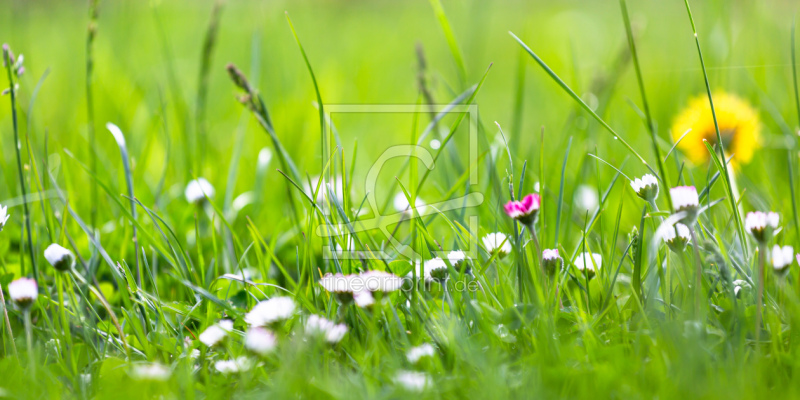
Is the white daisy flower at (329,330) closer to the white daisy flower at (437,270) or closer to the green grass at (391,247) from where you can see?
the green grass at (391,247)

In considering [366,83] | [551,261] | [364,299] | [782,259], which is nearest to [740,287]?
[782,259]

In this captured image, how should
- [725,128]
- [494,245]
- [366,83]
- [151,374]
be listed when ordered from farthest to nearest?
[366,83] < [725,128] < [494,245] < [151,374]

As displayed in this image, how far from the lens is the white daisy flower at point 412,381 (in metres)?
0.65

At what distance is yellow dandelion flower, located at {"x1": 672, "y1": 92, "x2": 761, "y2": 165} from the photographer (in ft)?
4.79

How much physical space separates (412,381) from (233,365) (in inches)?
9.3

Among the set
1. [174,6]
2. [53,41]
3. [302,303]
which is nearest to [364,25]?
[174,6]

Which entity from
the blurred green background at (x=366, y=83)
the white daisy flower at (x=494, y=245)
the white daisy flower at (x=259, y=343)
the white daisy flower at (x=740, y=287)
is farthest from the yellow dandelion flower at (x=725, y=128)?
the white daisy flower at (x=259, y=343)

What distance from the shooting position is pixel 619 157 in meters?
1.51

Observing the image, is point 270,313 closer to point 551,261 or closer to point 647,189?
point 551,261

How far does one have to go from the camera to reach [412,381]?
0.66 meters

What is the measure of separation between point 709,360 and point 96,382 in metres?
0.76

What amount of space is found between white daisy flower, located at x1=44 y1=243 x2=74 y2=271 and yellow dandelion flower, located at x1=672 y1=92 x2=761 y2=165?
1377 millimetres

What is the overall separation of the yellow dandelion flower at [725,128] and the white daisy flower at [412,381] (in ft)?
3.66

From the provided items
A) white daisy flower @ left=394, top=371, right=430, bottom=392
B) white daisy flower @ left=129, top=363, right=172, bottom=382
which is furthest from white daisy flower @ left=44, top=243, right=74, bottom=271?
white daisy flower @ left=394, top=371, right=430, bottom=392
